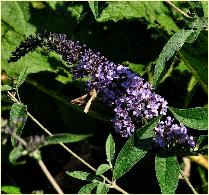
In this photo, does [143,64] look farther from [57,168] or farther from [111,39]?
[57,168]

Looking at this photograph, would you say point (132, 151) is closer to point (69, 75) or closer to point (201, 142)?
point (201, 142)

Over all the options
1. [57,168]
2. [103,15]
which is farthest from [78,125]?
[103,15]

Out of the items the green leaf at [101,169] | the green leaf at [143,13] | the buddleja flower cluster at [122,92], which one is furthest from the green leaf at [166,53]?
the green leaf at [143,13]

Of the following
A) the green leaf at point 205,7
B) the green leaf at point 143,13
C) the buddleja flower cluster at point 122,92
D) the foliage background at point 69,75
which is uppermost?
the green leaf at point 205,7

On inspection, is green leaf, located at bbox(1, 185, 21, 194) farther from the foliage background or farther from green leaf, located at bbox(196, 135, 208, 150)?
green leaf, located at bbox(196, 135, 208, 150)

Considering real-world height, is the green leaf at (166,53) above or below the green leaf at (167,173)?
above

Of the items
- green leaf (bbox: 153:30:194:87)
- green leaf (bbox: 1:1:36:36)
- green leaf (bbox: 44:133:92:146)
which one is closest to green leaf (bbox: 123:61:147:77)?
green leaf (bbox: 1:1:36:36)

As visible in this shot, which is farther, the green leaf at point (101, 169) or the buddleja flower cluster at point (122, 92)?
the buddleja flower cluster at point (122, 92)

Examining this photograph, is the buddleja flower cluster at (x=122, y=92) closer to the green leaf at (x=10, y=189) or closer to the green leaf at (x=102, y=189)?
the green leaf at (x=102, y=189)
